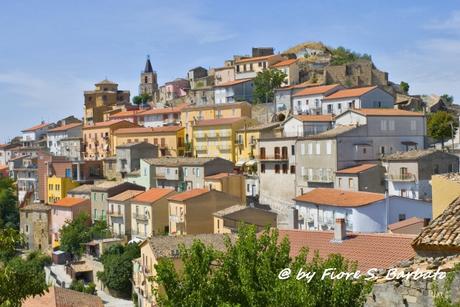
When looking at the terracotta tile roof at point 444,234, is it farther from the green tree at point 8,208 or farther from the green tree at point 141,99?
the green tree at point 141,99

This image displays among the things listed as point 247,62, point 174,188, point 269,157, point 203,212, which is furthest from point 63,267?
point 247,62

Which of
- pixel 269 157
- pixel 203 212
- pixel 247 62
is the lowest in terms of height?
pixel 203 212

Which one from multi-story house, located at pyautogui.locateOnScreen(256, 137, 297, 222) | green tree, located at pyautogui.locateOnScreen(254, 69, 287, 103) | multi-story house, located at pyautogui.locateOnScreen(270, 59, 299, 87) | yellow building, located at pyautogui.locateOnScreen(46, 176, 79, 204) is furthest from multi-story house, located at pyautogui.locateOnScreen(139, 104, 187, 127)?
multi-story house, located at pyautogui.locateOnScreen(256, 137, 297, 222)

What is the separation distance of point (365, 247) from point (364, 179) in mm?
25442

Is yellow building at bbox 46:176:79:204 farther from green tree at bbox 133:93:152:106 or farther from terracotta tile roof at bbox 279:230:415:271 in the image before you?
terracotta tile roof at bbox 279:230:415:271

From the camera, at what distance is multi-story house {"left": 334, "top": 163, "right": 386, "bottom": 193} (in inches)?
2041

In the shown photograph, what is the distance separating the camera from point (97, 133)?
93.2 metres

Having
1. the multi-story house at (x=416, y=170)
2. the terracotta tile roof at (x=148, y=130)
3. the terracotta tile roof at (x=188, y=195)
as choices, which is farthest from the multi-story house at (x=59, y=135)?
the multi-story house at (x=416, y=170)

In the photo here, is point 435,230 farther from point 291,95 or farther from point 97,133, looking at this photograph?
point 97,133

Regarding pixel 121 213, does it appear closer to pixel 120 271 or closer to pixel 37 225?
pixel 120 271

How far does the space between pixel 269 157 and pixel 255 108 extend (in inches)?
793

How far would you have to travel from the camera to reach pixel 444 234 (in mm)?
12406

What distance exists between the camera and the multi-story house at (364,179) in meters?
51.8

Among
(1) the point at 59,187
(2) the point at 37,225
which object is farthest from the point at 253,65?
(2) the point at 37,225
